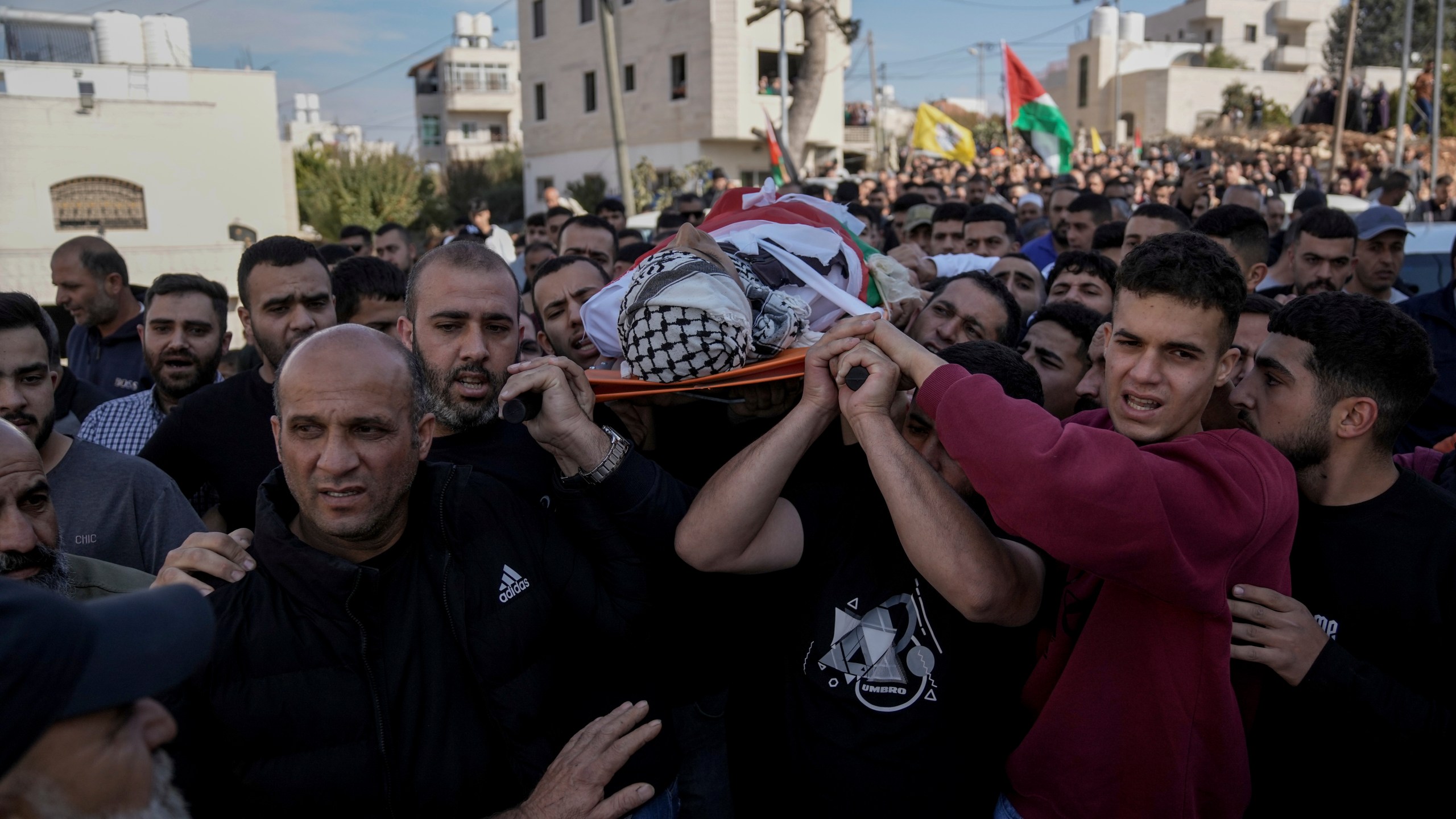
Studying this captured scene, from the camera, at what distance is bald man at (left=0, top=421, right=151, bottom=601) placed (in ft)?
7.15

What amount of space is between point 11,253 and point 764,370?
86.9ft

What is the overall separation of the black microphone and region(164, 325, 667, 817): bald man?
0.24 ft

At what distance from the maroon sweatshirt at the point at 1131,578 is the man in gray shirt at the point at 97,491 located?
2.24 m

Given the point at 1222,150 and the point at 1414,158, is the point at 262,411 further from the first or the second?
the point at 1222,150

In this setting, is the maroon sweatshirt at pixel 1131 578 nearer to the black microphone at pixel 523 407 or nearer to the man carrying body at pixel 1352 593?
the man carrying body at pixel 1352 593

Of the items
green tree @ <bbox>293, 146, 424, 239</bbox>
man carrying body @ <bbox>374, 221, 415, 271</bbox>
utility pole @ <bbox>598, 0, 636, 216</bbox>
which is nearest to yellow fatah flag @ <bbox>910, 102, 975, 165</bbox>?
utility pole @ <bbox>598, 0, 636, 216</bbox>

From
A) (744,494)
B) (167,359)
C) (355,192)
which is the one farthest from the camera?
(355,192)

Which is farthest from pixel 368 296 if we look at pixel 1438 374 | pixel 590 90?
pixel 590 90

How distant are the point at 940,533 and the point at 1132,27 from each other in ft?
200

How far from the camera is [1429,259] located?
781 cm

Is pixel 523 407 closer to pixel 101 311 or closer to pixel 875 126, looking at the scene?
pixel 101 311

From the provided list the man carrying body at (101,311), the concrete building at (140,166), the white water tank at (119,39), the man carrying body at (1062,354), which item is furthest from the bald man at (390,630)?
the white water tank at (119,39)

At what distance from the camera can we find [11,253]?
73.7 feet

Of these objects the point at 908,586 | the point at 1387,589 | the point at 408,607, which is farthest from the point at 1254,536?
the point at 408,607
